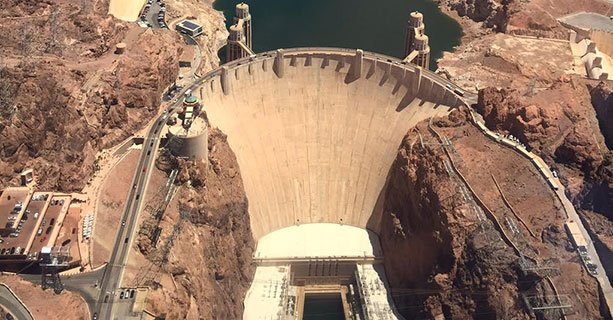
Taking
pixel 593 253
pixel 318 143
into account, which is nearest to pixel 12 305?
pixel 318 143

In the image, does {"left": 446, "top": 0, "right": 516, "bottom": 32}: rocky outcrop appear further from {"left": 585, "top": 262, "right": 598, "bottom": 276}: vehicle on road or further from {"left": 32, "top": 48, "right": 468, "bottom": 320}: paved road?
{"left": 32, "top": 48, "right": 468, "bottom": 320}: paved road

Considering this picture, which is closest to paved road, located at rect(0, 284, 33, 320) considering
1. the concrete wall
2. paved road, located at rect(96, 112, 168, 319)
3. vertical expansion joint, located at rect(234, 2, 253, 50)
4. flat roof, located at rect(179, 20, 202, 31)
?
paved road, located at rect(96, 112, 168, 319)

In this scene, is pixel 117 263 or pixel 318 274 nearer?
pixel 117 263

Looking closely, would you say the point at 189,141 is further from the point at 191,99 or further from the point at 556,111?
the point at 556,111

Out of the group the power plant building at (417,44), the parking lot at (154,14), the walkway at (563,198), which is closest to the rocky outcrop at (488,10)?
the power plant building at (417,44)

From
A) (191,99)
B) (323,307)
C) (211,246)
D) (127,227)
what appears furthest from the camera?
(323,307)

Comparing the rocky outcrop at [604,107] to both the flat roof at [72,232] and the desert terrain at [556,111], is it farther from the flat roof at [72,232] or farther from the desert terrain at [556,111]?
the flat roof at [72,232]

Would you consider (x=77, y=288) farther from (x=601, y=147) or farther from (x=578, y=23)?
(x=578, y=23)
